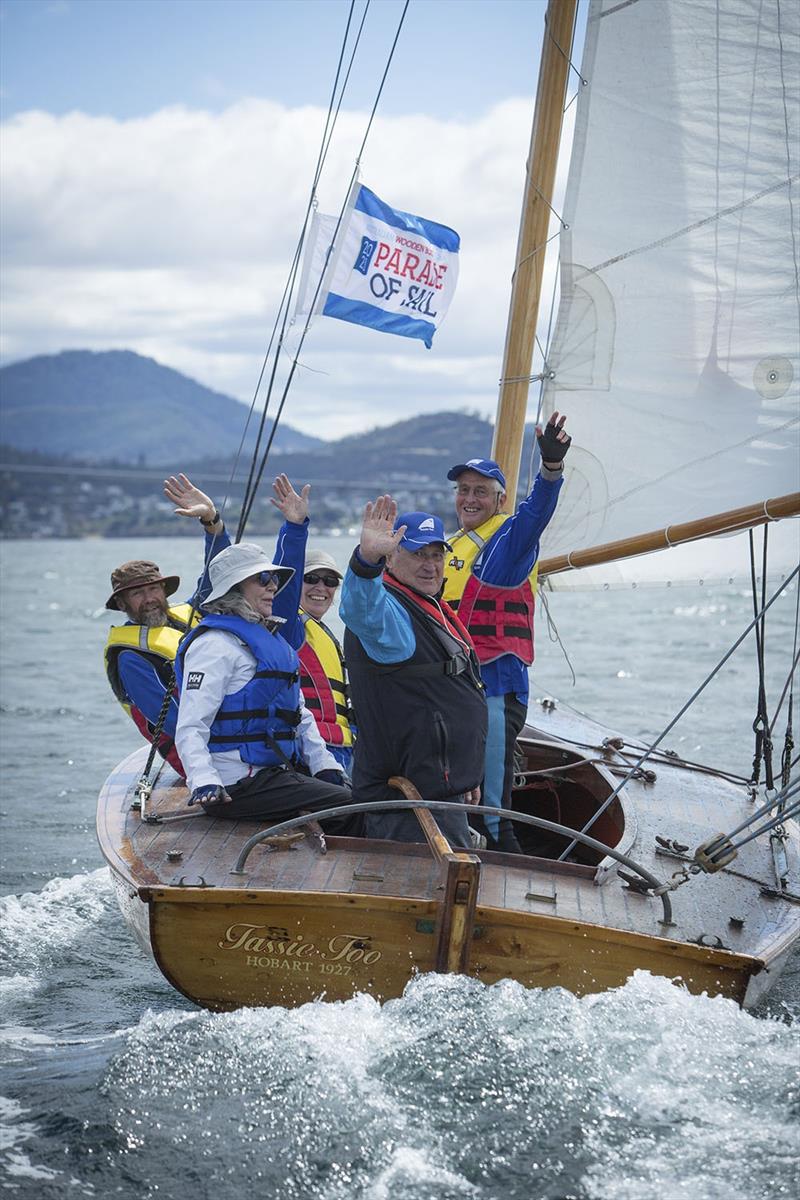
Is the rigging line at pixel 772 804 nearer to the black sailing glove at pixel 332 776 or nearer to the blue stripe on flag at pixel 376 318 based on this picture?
the black sailing glove at pixel 332 776

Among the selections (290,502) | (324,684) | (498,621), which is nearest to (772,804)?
(498,621)

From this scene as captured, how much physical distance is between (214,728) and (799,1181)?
241 cm

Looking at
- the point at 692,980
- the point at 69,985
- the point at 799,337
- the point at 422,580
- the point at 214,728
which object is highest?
the point at 799,337

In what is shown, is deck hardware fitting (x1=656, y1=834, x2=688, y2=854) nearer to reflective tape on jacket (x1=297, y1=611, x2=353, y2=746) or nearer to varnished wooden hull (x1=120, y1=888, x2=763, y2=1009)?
varnished wooden hull (x1=120, y1=888, x2=763, y2=1009)

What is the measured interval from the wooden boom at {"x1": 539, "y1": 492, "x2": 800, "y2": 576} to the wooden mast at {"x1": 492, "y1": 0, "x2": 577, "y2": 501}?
0.47m

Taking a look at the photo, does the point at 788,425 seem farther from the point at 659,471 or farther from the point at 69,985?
the point at 69,985

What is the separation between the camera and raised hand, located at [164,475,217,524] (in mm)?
5398

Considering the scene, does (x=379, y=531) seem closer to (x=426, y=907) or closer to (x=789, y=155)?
(x=426, y=907)

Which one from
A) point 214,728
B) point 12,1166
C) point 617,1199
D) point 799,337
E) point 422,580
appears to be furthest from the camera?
point 799,337

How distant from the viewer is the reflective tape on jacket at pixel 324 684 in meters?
5.59

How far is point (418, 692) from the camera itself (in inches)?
162

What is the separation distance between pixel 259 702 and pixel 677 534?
7.38 feet

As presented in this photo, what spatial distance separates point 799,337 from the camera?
19.0 ft

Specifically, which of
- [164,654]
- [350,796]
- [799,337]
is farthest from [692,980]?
[799,337]
